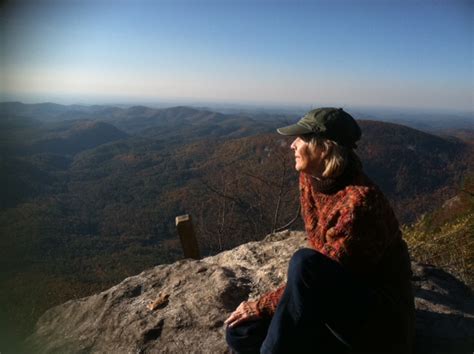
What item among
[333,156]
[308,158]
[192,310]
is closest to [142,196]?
[192,310]

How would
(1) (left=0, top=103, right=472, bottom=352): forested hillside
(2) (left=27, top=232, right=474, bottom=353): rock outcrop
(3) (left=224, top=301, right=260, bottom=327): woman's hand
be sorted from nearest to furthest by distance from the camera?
(3) (left=224, top=301, right=260, bottom=327): woman's hand, (2) (left=27, top=232, right=474, bottom=353): rock outcrop, (1) (left=0, top=103, right=472, bottom=352): forested hillside

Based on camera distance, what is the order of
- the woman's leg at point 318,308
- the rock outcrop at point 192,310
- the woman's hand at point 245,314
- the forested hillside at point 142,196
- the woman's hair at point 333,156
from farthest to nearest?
the forested hillside at point 142,196 < the rock outcrop at point 192,310 < the woman's hand at point 245,314 < the woman's hair at point 333,156 < the woman's leg at point 318,308

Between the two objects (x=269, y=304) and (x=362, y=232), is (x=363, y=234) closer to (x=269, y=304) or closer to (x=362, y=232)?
(x=362, y=232)

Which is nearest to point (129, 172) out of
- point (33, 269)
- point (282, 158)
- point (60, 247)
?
point (60, 247)

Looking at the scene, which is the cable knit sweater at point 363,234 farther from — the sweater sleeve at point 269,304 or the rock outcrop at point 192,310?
the rock outcrop at point 192,310

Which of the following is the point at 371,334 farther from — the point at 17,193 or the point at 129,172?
the point at 129,172

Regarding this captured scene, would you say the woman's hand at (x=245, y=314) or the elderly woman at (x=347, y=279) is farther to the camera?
the woman's hand at (x=245, y=314)

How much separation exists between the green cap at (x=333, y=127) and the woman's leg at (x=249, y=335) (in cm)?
113

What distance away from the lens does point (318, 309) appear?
182 centimetres

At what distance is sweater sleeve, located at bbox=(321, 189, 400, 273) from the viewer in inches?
71.8

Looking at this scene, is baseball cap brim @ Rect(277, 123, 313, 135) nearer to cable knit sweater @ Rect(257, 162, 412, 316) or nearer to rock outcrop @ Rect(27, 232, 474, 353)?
cable knit sweater @ Rect(257, 162, 412, 316)

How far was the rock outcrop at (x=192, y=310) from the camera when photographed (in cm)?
274

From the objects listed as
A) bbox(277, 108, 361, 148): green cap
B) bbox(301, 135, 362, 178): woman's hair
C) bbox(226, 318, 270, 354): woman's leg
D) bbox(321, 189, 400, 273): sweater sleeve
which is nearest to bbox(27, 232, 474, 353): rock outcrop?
bbox(226, 318, 270, 354): woman's leg

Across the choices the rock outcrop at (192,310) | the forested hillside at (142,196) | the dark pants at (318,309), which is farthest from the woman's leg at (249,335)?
the forested hillside at (142,196)
